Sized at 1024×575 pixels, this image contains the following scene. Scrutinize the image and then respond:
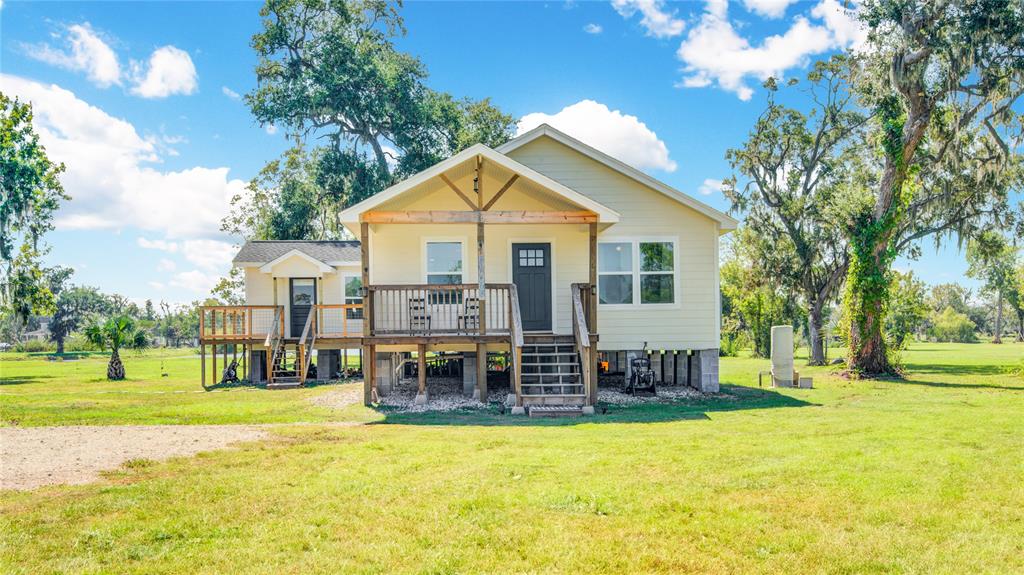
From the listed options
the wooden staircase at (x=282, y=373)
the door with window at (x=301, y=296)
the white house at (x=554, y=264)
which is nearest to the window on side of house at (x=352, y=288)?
the door with window at (x=301, y=296)

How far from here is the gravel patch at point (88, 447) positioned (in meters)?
6.69

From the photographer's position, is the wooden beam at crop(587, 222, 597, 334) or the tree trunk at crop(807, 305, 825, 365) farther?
the tree trunk at crop(807, 305, 825, 365)

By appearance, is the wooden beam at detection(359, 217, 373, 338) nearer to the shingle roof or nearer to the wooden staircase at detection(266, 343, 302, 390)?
the wooden staircase at detection(266, 343, 302, 390)

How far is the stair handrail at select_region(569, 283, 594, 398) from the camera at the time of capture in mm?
12008

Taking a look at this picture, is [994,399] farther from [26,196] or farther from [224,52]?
[26,196]

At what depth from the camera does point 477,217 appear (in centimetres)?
1260

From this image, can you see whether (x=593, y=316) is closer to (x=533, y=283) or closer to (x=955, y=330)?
(x=533, y=283)

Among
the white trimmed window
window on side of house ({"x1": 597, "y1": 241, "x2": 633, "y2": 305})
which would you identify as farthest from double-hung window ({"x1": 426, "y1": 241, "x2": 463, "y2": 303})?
window on side of house ({"x1": 597, "y1": 241, "x2": 633, "y2": 305})

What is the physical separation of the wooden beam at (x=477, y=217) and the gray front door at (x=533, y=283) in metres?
2.27

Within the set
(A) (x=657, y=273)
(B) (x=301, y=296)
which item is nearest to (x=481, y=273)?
(A) (x=657, y=273)

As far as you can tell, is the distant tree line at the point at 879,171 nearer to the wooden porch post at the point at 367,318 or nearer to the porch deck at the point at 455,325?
the porch deck at the point at 455,325

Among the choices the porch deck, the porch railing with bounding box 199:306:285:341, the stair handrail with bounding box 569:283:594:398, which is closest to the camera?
the stair handrail with bounding box 569:283:594:398

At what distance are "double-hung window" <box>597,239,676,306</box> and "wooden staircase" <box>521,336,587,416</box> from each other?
2.18 metres

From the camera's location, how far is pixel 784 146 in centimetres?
2675
